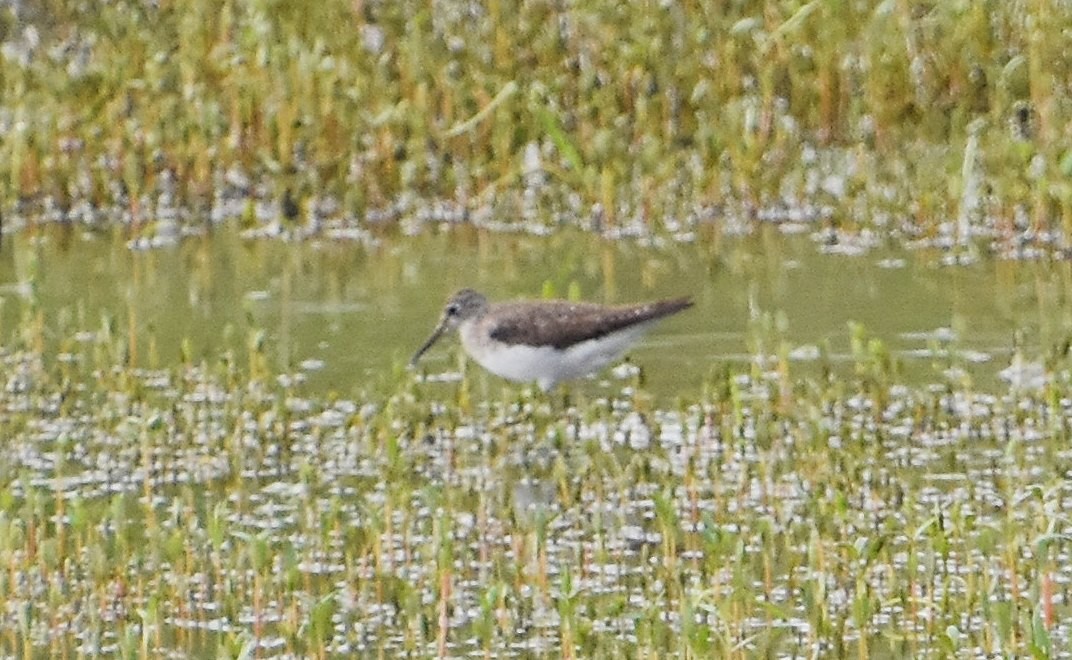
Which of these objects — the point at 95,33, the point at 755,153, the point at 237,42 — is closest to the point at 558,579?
the point at 755,153

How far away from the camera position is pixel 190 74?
45.8 ft

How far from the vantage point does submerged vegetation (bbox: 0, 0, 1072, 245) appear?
503 inches

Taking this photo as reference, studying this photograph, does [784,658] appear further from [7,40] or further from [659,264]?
[7,40]

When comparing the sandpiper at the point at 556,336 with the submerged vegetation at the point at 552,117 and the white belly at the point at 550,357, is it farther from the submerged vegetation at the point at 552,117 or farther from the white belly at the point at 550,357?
the submerged vegetation at the point at 552,117

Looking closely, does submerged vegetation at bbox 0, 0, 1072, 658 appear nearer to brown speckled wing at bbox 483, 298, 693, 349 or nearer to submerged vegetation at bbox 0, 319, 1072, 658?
submerged vegetation at bbox 0, 319, 1072, 658

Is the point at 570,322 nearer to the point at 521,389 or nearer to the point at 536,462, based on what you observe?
the point at 521,389

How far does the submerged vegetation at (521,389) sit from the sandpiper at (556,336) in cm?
14

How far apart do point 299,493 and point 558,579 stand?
1.29 metres

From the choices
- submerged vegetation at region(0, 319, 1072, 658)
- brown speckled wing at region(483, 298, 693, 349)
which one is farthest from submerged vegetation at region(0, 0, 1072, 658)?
brown speckled wing at region(483, 298, 693, 349)

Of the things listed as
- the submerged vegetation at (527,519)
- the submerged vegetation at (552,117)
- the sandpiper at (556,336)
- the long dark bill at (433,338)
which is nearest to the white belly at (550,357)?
the sandpiper at (556,336)

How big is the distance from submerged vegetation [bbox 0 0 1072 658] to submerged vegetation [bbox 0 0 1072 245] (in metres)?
0.02

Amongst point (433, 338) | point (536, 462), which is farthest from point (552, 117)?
point (536, 462)

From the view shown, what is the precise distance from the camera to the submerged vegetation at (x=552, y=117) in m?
12.8

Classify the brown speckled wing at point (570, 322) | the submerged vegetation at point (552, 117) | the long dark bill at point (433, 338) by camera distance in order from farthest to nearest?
the submerged vegetation at point (552, 117), the long dark bill at point (433, 338), the brown speckled wing at point (570, 322)
